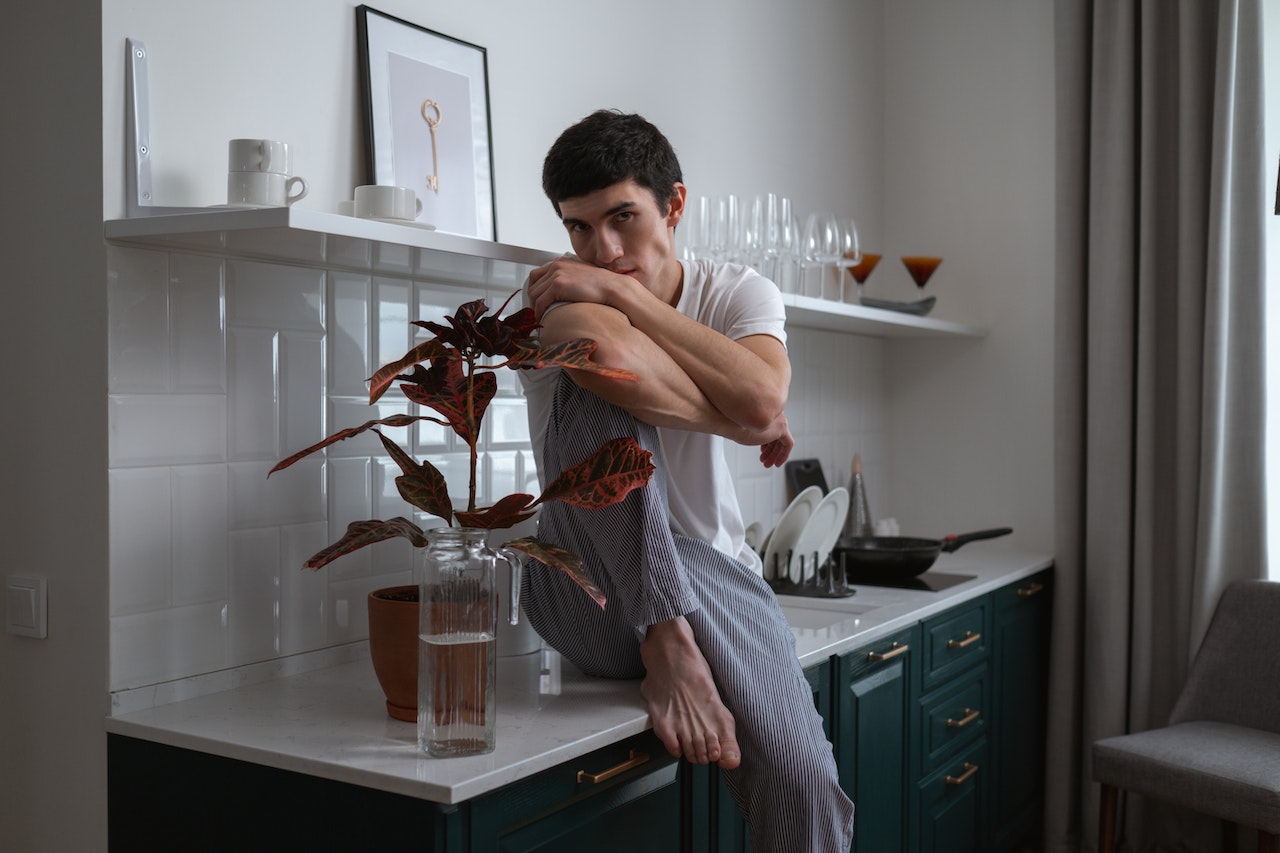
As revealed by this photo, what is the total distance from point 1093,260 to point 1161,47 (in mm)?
585

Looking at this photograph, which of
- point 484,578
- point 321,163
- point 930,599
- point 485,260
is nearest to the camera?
point 484,578

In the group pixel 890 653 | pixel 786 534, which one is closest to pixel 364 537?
pixel 890 653

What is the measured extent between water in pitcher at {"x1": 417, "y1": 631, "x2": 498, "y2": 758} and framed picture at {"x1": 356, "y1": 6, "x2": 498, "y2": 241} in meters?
0.86

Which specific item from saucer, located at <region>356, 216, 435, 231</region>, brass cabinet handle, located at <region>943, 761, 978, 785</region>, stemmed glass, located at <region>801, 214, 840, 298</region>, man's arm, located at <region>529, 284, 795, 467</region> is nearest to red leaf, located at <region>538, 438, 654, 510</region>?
man's arm, located at <region>529, 284, 795, 467</region>

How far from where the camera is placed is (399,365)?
1356 millimetres

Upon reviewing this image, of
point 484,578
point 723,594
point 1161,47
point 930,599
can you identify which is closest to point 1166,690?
point 930,599

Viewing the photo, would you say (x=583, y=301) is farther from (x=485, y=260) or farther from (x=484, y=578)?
(x=484, y=578)

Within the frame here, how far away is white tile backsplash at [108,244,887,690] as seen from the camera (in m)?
1.62

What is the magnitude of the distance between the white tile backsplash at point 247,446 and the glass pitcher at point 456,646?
0.46 meters

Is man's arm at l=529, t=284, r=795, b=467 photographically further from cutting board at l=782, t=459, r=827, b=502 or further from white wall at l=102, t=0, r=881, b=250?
cutting board at l=782, t=459, r=827, b=502

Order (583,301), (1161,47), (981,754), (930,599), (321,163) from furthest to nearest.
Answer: (1161,47)
(981,754)
(930,599)
(321,163)
(583,301)

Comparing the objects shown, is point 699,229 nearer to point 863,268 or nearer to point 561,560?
point 863,268

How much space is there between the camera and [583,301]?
5.34 feet

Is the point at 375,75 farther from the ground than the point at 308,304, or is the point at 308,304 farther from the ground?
the point at 375,75
